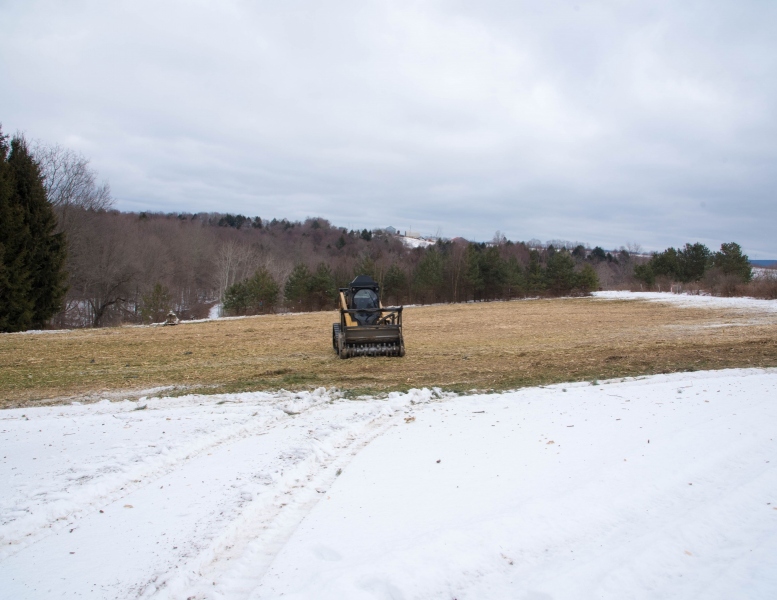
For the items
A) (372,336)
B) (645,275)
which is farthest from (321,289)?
(645,275)

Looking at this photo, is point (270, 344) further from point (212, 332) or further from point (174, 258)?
point (174, 258)

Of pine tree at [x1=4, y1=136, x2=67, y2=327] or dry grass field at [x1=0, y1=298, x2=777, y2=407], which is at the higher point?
pine tree at [x1=4, y1=136, x2=67, y2=327]

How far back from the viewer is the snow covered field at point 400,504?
316 centimetres

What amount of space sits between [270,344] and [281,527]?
51.1ft

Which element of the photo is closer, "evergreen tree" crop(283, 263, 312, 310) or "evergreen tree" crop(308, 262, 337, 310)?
"evergreen tree" crop(283, 263, 312, 310)

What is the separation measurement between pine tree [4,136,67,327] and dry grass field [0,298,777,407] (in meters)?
9.62

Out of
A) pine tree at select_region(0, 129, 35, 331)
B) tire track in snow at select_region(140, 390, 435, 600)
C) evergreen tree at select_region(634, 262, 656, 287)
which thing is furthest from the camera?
evergreen tree at select_region(634, 262, 656, 287)

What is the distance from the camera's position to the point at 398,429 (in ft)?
20.9

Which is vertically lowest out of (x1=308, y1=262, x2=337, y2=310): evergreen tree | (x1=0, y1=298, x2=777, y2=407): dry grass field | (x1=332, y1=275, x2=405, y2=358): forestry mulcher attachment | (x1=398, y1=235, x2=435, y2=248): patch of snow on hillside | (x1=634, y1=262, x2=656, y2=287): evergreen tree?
(x1=0, y1=298, x2=777, y2=407): dry grass field

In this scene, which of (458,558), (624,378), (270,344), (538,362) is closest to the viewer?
(458,558)

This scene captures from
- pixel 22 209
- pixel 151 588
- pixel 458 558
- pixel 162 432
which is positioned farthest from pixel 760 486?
pixel 22 209

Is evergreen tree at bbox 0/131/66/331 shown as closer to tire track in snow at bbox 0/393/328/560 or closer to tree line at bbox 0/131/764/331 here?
tree line at bbox 0/131/764/331

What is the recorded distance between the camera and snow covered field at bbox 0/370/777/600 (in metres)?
3.16

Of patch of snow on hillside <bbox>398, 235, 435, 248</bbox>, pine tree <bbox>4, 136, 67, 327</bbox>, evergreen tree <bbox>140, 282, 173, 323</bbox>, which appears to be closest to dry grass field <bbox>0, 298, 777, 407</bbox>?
pine tree <bbox>4, 136, 67, 327</bbox>
